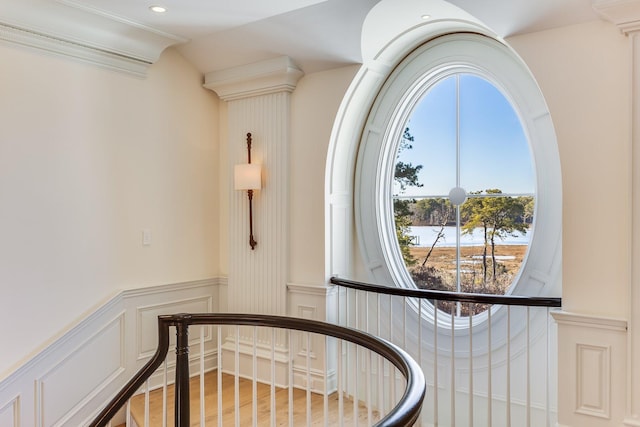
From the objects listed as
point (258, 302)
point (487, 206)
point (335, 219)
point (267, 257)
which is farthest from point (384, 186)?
point (258, 302)

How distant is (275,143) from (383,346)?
223 cm

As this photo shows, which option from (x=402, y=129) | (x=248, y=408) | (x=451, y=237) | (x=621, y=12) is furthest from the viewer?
(x=402, y=129)

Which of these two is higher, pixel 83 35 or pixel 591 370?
pixel 83 35

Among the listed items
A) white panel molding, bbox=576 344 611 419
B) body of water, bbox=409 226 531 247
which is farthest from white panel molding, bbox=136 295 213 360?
white panel molding, bbox=576 344 611 419

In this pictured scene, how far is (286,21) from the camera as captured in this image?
3184mm

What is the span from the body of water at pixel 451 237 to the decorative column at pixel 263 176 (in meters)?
0.96

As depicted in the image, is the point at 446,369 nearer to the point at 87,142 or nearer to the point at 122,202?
the point at 122,202

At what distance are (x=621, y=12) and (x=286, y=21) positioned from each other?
184 cm

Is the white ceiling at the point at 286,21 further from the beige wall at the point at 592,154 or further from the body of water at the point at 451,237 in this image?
the body of water at the point at 451,237

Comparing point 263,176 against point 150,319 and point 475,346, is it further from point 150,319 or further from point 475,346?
point 475,346

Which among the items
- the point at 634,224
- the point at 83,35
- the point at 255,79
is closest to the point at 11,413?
the point at 83,35

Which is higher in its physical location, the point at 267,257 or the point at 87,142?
the point at 87,142

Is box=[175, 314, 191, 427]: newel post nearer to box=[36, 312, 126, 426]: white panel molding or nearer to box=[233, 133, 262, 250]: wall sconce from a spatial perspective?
box=[36, 312, 126, 426]: white panel molding

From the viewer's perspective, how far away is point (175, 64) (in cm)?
388
